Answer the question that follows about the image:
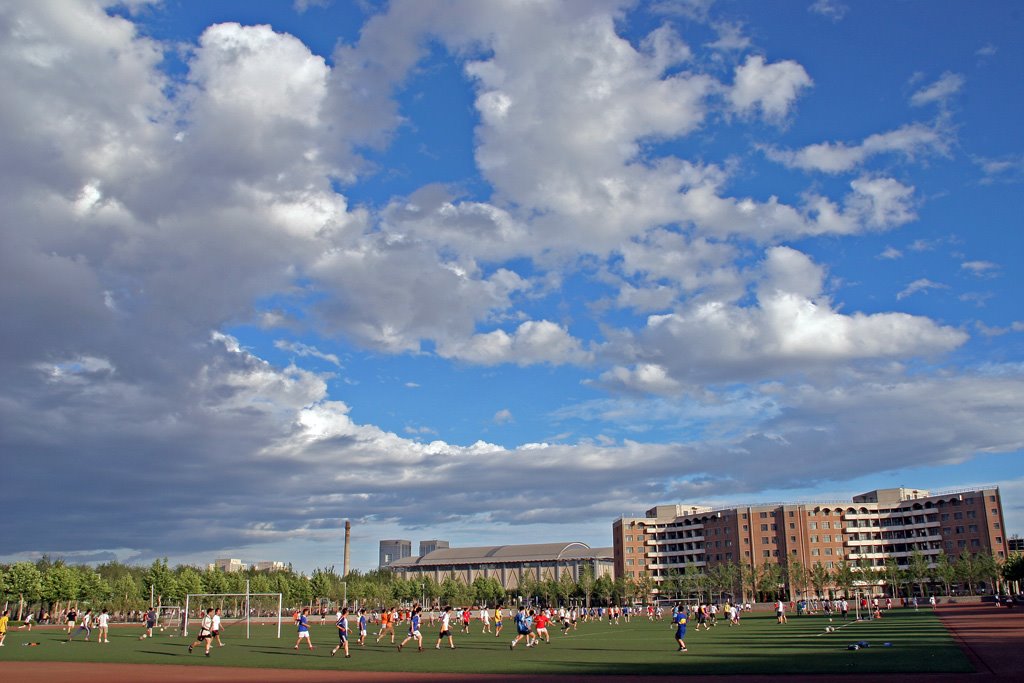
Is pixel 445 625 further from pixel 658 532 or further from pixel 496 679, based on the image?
pixel 658 532

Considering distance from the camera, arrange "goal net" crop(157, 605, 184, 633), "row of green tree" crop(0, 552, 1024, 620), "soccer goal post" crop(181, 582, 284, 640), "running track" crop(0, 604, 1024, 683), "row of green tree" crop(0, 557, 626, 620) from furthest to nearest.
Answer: "soccer goal post" crop(181, 582, 284, 640) < "row of green tree" crop(0, 552, 1024, 620) < "row of green tree" crop(0, 557, 626, 620) < "goal net" crop(157, 605, 184, 633) < "running track" crop(0, 604, 1024, 683)

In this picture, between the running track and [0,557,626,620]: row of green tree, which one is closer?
the running track

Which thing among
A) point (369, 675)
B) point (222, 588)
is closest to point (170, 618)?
point (222, 588)

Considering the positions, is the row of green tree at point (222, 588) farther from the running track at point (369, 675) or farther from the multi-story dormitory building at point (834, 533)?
the running track at point (369, 675)

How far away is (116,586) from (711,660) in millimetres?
117225

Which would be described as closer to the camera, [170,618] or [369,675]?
[369,675]

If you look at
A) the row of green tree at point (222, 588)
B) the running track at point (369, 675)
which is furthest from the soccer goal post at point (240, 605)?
the running track at point (369, 675)

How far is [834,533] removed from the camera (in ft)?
544

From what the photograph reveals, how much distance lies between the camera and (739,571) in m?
157

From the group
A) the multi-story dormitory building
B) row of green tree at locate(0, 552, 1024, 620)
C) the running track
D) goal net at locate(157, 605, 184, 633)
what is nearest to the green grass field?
the running track

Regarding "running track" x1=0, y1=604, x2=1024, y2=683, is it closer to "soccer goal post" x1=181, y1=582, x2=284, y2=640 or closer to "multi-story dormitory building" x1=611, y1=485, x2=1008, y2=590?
"soccer goal post" x1=181, y1=582, x2=284, y2=640

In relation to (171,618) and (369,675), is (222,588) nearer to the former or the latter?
(171,618)

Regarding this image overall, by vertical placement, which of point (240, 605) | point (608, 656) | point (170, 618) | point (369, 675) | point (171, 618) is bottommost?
point (240, 605)

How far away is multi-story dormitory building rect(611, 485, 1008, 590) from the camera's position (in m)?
153
